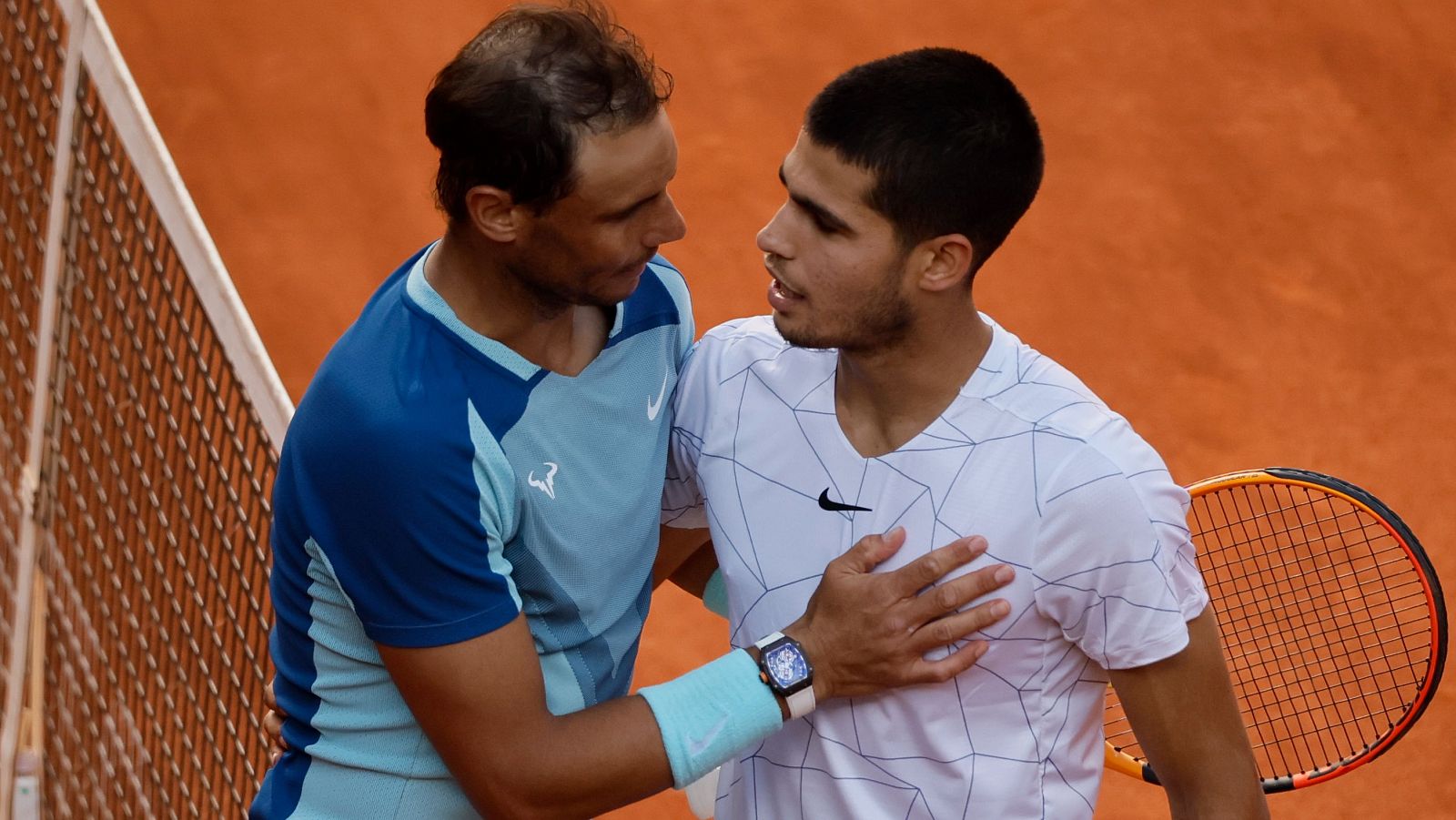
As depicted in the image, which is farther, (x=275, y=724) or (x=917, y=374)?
(x=275, y=724)

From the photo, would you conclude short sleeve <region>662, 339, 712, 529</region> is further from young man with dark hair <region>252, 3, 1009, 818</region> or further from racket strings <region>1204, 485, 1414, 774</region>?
racket strings <region>1204, 485, 1414, 774</region>

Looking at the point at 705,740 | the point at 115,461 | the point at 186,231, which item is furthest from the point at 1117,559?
the point at 115,461

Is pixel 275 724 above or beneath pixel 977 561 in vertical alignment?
beneath

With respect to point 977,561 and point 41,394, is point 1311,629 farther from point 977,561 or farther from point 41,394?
point 41,394

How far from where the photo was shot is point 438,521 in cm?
227

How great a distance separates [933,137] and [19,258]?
3429mm

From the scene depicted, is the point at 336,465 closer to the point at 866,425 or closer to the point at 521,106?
the point at 521,106

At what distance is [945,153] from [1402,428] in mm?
4351

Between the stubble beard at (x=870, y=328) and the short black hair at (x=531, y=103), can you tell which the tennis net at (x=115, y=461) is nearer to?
the short black hair at (x=531, y=103)

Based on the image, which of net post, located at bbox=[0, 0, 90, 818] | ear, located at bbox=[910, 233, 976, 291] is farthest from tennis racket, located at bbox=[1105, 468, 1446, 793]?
net post, located at bbox=[0, 0, 90, 818]

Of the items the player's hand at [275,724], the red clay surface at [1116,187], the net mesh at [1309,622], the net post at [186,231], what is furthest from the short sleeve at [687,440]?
the red clay surface at [1116,187]

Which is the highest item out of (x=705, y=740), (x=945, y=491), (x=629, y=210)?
(x=629, y=210)

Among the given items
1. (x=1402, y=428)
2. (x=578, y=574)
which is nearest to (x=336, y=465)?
(x=578, y=574)

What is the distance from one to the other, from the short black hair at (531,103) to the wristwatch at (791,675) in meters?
0.75
